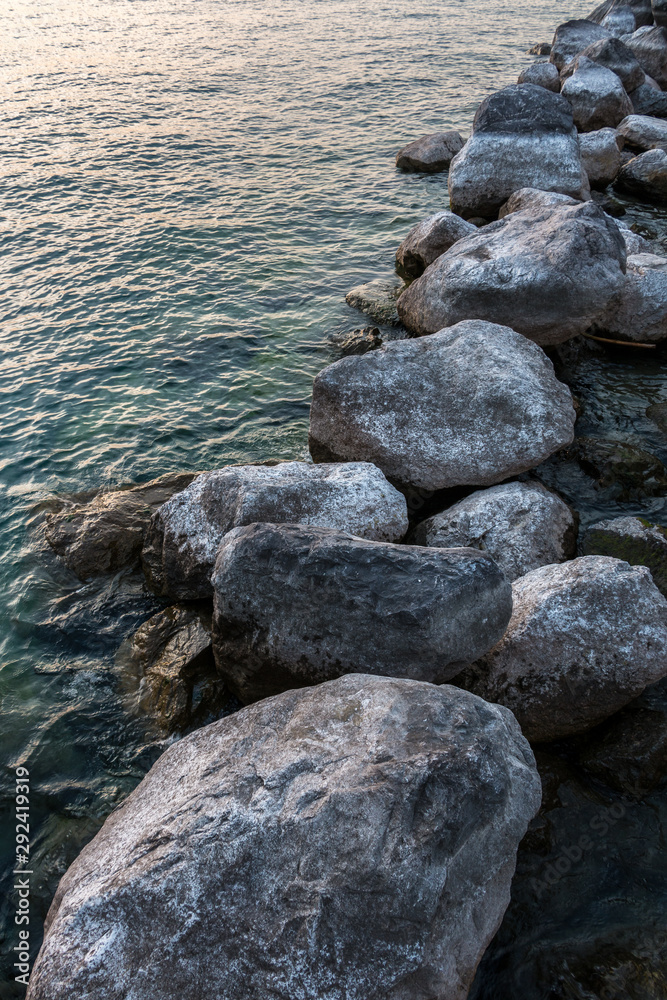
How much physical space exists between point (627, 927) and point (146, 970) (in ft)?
10.4

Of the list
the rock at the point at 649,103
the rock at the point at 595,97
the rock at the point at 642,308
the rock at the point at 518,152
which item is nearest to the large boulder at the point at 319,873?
the rock at the point at 642,308

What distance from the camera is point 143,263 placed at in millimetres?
14242

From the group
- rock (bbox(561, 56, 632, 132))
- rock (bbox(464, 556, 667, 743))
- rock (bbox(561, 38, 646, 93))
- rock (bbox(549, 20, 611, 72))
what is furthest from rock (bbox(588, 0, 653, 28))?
rock (bbox(464, 556, 667, 743))

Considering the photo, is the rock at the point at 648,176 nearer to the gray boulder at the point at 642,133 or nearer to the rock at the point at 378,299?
the gray boulder at the point at 642,133

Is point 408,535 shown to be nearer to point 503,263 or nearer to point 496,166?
point 503,263

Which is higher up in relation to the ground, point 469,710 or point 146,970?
point 469,710

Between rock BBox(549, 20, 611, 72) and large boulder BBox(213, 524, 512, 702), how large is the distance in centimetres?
2317

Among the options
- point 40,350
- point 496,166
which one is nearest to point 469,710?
point 40,350

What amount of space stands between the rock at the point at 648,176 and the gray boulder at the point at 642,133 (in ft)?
6.26

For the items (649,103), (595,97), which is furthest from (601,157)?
(649,103)

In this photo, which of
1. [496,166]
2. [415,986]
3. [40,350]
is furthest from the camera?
[496,166]

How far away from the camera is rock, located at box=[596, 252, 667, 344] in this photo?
10.0 metres

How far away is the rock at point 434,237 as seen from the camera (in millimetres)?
12156

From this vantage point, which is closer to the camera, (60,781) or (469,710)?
(469,710)
